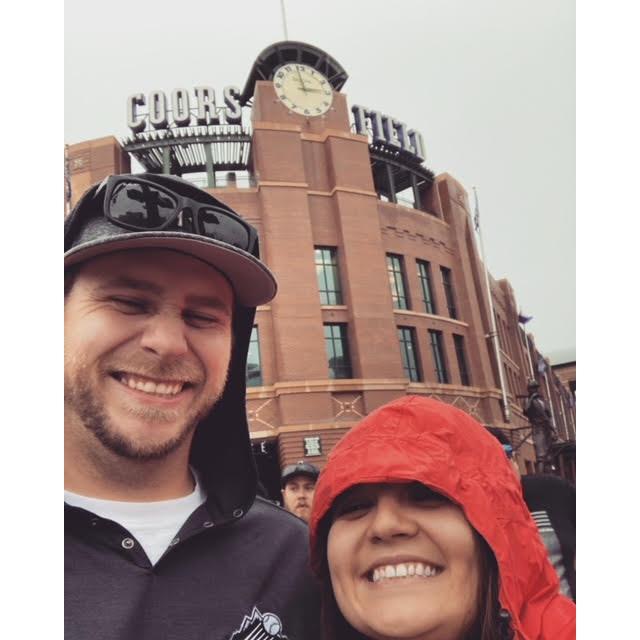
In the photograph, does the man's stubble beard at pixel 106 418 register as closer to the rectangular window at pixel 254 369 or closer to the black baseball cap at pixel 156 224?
the black baseball cap at pixel 156 224

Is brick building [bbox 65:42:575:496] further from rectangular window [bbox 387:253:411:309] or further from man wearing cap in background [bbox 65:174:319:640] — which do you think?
man wearing cap in background [bbox 65:174:319:640]

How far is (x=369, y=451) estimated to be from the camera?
0.83 m

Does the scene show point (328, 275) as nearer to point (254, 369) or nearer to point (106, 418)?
point (254, 369)

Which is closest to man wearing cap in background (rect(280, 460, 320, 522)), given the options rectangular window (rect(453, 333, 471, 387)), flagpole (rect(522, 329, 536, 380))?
rectangular window (rect(453, 333, 471, 387))

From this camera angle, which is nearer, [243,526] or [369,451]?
[369,451]

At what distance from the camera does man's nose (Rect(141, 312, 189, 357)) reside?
33.7 inches

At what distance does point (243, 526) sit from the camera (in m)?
1.02

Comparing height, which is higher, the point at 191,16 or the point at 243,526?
the point at 191,16
